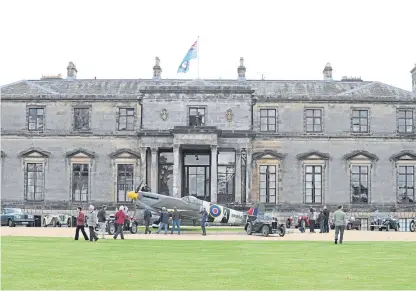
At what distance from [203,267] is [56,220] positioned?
35508 millimetres

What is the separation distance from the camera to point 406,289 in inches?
574

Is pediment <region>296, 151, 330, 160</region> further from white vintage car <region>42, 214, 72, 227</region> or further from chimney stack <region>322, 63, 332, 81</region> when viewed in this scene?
white vintage car <region>42, 214, 72, 227</region>

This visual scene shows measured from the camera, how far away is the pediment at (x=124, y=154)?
57594 millimetres

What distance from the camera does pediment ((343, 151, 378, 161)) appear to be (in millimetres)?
57656

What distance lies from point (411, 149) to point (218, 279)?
44640mm

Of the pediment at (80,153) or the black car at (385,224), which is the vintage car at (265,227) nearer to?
the black car at (385,224)

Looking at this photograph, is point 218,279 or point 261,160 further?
point 261,160

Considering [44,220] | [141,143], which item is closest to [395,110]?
[141,143]

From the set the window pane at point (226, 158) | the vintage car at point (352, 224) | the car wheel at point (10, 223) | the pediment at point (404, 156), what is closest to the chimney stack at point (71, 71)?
the window pane at point (226, 158)

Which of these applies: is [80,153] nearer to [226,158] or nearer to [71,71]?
[71,71]

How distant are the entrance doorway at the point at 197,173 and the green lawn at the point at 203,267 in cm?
3014

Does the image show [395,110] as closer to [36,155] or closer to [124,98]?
[124,98]

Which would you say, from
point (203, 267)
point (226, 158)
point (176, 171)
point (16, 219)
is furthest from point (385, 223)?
point (203, 267)

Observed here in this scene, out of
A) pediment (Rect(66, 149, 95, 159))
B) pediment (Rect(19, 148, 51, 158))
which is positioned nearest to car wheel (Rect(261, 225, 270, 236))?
pediment (Rect(66, 149, 95, 159))
